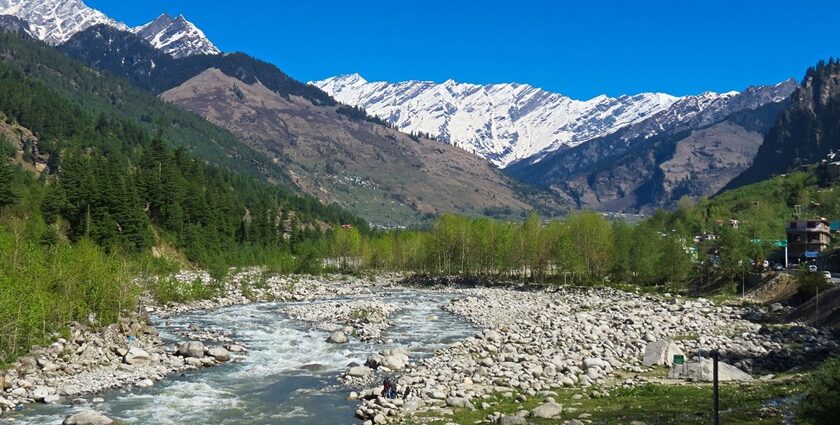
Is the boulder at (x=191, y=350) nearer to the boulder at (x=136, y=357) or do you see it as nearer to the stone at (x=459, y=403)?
the boulder at (x=136, y=357)

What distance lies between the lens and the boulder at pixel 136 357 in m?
45.0

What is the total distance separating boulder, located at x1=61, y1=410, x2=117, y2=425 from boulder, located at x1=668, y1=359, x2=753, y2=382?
3216cm

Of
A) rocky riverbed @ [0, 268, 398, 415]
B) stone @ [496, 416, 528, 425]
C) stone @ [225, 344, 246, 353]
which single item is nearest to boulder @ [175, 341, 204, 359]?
rocky riverbed @ [0, 268, 398, 415]

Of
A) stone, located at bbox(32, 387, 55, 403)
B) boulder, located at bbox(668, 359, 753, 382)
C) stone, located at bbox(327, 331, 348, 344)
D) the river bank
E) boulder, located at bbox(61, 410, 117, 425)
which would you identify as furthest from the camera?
stone, located at bbox(327, 331, 348, 344)

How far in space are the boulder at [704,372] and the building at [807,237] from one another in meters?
112

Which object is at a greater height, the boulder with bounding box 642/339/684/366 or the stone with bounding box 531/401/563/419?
the boulder with bounding box 642/339/684/366

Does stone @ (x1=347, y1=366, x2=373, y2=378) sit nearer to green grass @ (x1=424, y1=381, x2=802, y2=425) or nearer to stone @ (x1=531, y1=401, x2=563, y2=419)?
green grass @ (x1=424, y1=381, x2=802, y2=425)

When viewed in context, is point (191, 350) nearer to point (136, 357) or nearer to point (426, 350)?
point (136, 357)

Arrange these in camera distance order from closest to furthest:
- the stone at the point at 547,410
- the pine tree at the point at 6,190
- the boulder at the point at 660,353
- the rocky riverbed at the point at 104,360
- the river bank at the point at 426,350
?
1. the stone at the point at 547,410
2. the rocky riverbed at the point at 104,360
3. the river bank at the point at 426,350
4. the boulder at the point at 660,353
5. the pine tree at the point at 6,190

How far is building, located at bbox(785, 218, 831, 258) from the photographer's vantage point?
5390 inches

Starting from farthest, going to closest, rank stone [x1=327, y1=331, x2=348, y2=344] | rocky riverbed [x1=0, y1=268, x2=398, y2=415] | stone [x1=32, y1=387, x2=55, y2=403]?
stone [x1=327, y1=331, x2=348, y2=344], rocky riverbed [x1=0, y1=268, x2=398, y2=415], stone [x1=32, y1=387, x2=55, y2=403]

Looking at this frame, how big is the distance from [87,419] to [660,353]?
35.6 m

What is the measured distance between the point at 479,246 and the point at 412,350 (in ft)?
308

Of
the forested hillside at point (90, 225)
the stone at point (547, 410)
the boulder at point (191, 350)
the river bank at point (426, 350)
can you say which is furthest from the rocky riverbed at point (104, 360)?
the stone at point (547, 410)
